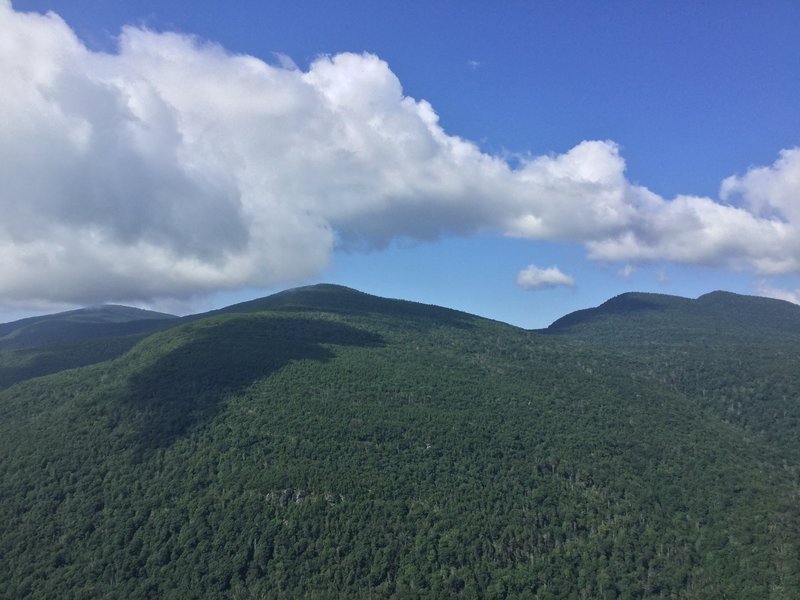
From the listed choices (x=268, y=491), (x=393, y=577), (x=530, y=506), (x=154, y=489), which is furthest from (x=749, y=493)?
(x=154, y=489)

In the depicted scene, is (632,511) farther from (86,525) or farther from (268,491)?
(86,525)

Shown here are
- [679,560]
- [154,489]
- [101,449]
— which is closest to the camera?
[679,560]

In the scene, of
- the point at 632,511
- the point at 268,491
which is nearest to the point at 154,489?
the point at 268,491

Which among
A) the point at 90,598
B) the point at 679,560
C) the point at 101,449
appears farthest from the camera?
the point at 101,449

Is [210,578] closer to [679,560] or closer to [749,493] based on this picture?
[679,560]

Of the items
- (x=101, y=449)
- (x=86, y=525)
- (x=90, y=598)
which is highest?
(x=101, y=449)

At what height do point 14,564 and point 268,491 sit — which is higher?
point 268,491

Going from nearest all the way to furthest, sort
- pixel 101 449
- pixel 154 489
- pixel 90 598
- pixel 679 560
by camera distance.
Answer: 1. pixel 90 598
2. pixel 679 560
3. pixel 154 489
4. pixel 101 449

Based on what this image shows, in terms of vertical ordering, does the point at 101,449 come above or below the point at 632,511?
above

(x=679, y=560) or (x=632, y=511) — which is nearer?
(x=679, y=560)
